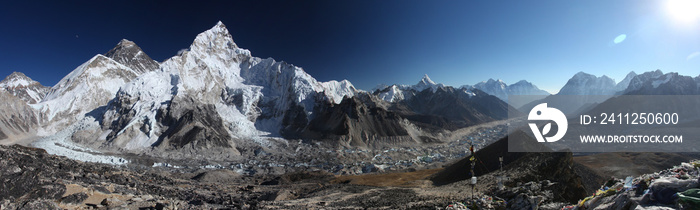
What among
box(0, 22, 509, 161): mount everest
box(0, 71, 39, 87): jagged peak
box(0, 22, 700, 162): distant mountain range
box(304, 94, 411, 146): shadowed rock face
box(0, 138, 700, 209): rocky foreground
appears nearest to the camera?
box(0, 138, 700, 209): rocky foreground

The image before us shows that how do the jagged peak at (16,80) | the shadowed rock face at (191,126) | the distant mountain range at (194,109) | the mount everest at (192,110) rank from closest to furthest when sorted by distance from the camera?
the shadowed rock face at (191,126) → the mount everest at (192,110) → the distant mountain range at (194,109) → the jagged peak at (16,80)

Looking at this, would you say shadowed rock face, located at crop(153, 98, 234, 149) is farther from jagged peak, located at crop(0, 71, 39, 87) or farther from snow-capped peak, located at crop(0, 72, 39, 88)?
jagged peak, located at crop(0, 71, 39, 87)

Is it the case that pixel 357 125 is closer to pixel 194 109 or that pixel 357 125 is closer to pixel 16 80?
pixel 194 109

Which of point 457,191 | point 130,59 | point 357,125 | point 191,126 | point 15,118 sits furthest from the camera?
point 130,59

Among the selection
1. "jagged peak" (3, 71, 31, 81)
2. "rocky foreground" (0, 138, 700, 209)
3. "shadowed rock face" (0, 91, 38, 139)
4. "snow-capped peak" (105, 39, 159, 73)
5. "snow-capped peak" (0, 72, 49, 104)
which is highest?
"snow-capped peak" (105, 39, 159, 73)

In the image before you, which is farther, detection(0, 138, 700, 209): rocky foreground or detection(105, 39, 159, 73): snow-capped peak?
detection(105, 39, 159, 73): snow-capped peak

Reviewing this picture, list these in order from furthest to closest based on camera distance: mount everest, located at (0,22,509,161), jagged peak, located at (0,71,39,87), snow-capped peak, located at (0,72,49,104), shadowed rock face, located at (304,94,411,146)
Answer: jagged peak, located at (0,71,39,87)
snow-capped peak, located at (0,72,49,104)
shadowed rock face, located at (304,94,411,146)
mount everest, located at (0,22,509,161)

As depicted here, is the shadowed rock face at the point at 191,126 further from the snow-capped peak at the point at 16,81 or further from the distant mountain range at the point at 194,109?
the snow-capped peak at the point at 16,81

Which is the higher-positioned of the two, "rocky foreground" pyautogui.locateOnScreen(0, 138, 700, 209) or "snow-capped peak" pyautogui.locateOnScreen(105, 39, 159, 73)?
"snow-capped peak" pyautogui.locateOnScreen(105, 39, 159, 73)

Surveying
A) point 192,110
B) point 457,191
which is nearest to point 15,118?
point 192,110

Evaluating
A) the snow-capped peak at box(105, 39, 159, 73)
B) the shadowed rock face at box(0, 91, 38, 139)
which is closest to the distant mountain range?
the shadowed rock face at box(0, 91, 38, 139)

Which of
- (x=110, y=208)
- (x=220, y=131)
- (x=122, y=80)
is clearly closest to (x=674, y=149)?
(x=110, y=208)

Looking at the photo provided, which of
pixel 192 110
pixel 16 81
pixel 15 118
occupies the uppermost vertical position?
pixel 16 81

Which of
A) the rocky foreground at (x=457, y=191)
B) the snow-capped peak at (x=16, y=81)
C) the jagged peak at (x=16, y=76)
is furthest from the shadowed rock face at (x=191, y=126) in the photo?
the jagged peak at (x=16, y=76)
